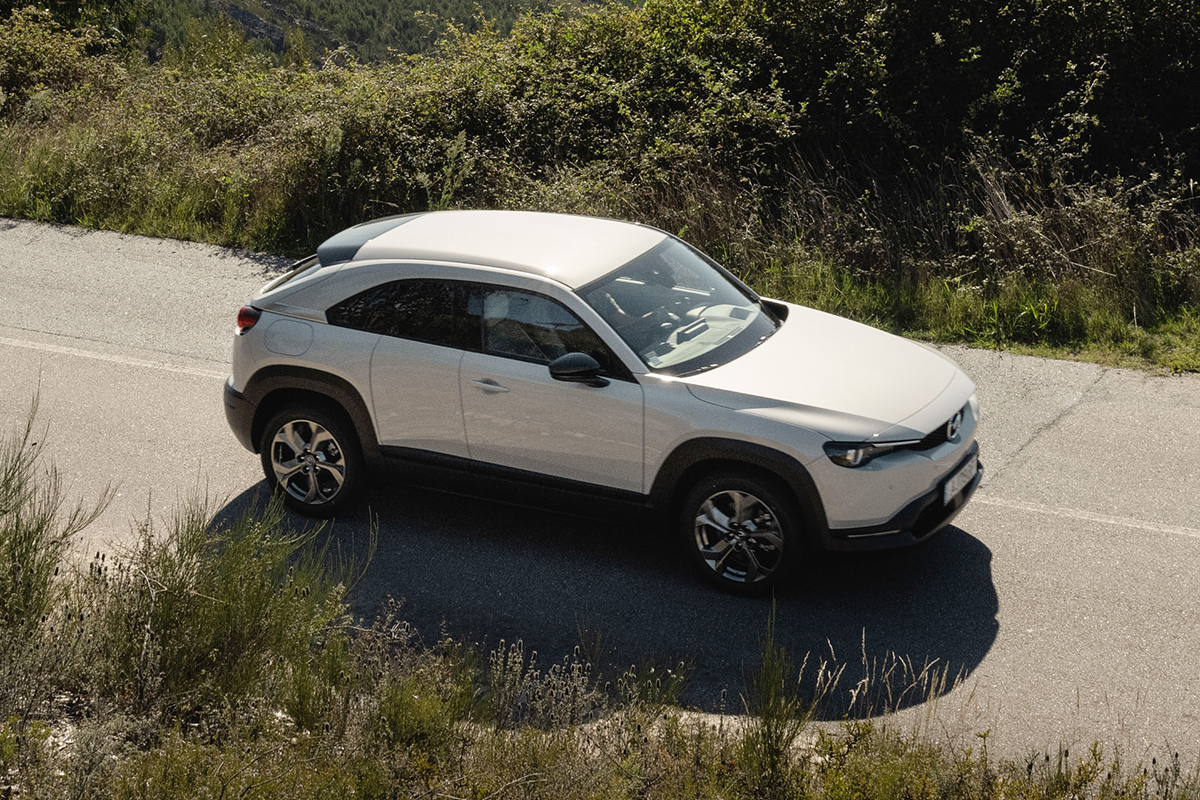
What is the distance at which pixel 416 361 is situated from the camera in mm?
6941

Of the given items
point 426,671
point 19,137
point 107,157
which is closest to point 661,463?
point 426,671

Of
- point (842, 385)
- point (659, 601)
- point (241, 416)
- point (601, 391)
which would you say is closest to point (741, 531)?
point (659, 601)

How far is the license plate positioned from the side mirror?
186 centimetres

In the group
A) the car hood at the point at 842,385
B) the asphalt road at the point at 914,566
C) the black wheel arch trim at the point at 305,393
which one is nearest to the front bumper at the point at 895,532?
the asphalt road at the point at 914,566

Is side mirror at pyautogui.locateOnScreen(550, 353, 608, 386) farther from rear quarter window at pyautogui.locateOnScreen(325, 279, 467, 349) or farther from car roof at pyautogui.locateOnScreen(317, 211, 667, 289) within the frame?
rear quarter window at pyautogui.locateOnScreen(325, 279, 467, 349)

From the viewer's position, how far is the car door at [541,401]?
6.48 metres

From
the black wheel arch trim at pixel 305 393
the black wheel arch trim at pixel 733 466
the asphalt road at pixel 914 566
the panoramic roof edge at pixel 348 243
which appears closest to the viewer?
the asphalt road at pixel 914 566

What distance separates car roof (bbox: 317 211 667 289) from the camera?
6926 millimetres

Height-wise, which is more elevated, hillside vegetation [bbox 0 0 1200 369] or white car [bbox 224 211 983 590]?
hillside vegetation [bbox 0 0 1200 369]

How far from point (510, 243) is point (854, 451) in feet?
8.04

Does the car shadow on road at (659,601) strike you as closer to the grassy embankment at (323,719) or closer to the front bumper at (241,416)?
the grassy embankment at (323,719)

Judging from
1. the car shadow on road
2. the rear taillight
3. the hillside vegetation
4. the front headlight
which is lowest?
the car shadow on road

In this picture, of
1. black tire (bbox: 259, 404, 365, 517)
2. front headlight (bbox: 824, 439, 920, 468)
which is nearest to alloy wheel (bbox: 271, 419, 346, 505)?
black tire (bbox: 259, 404, 365, 517)

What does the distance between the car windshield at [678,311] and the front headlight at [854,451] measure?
90 centimetres
